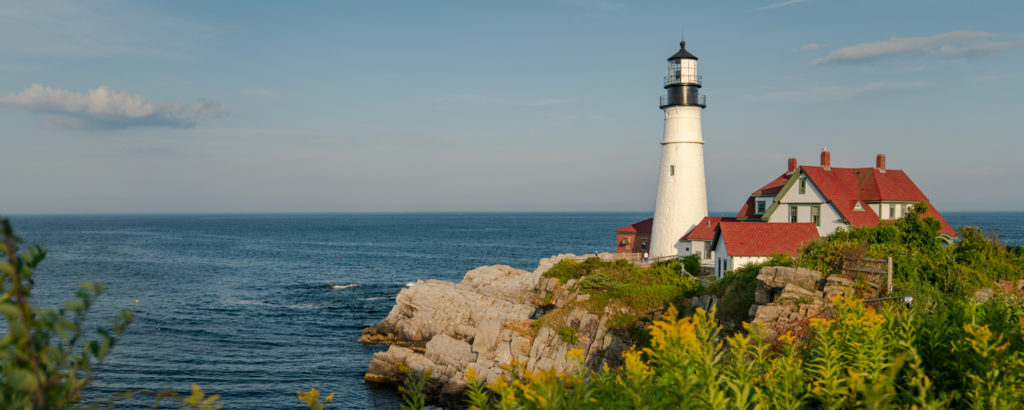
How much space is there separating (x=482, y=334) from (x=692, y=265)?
14.6m

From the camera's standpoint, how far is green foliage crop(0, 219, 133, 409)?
294cm

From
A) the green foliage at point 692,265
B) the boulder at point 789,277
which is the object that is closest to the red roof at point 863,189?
the green foliage at point 692,265

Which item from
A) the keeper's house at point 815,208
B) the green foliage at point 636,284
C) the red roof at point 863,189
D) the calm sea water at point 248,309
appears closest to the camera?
the calm sea water at point 248,309

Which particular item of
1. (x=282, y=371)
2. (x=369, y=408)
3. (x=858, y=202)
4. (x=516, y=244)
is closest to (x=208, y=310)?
(x=282, y=371)

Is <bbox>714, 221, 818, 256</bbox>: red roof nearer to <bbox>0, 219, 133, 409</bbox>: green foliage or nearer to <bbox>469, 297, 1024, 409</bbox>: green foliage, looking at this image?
<bbox>469, 297, 1024, 409</bbox>: green foliage

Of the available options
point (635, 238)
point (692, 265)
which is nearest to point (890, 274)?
point (692, 265)

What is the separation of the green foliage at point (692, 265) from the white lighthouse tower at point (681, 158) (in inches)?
102

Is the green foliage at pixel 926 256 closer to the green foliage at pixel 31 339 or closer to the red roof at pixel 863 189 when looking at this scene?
the red roof at pixel 863 189

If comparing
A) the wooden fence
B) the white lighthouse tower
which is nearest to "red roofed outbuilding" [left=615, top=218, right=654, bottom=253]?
the white lighthouse tower

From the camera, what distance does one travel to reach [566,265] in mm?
41000

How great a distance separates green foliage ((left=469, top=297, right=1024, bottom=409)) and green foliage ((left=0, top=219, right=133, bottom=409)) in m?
3.08

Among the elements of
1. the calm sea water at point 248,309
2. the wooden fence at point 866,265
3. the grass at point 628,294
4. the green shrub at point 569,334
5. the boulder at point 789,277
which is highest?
the wooden fence at point 866,265

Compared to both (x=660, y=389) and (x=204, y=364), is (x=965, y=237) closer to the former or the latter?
(x=660, y=389)

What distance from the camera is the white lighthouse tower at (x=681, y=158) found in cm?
4144
